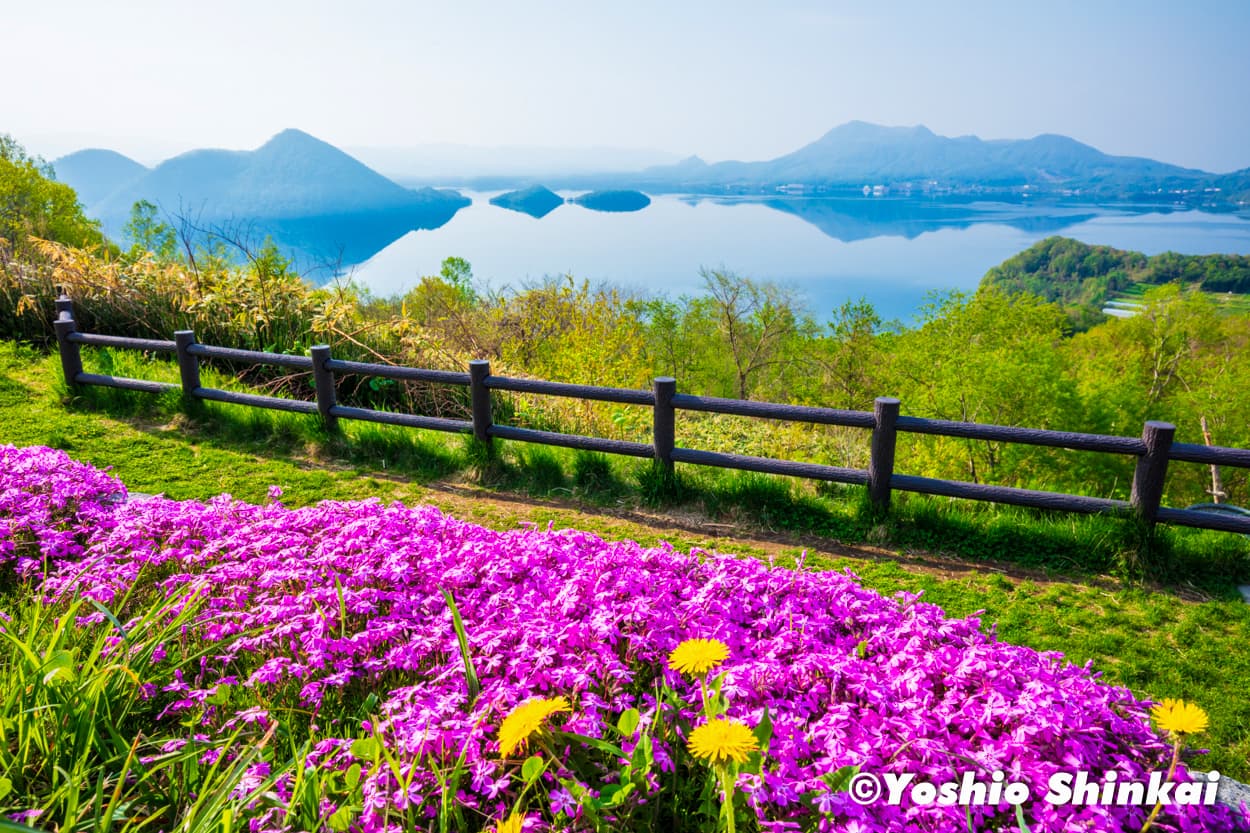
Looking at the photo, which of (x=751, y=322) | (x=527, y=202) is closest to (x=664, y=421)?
(x=751, y=322)

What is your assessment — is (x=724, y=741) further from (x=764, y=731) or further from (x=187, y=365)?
(x=187, y=365)

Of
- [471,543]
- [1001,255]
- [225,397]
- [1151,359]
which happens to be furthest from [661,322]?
[1001,255]

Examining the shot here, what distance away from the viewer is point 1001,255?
17412cm

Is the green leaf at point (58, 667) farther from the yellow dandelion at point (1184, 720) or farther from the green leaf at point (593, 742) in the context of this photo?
the yellow dandelion at point (1184, 720)

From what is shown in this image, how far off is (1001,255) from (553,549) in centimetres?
19502

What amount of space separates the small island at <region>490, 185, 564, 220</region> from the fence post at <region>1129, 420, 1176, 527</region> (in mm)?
194065

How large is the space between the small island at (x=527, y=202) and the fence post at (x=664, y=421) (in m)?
192

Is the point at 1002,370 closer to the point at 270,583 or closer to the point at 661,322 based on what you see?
the point at 661,322

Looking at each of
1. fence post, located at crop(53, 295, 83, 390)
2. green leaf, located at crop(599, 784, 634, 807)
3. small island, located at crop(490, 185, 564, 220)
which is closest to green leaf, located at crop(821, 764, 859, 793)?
green leaf, located at crop(599, 784, 634, 807)

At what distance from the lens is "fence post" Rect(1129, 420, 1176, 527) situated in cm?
481

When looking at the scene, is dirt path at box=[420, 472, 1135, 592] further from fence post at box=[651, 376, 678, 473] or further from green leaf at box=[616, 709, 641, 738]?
green leaf at box=[616, 709, 641, 738]

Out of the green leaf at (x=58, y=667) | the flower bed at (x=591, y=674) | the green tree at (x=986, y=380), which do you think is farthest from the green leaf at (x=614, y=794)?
the green tree at (x=986, y=380)

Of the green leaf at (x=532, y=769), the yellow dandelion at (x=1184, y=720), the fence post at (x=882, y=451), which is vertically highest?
the yellow dandelion at (x=1184, y=720)

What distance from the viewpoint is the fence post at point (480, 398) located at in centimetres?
661
